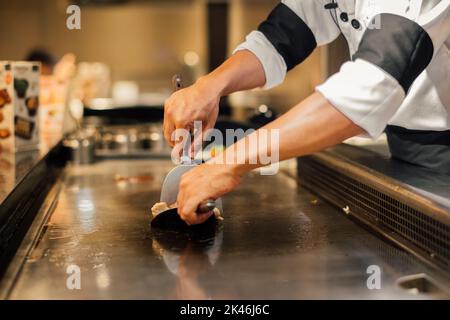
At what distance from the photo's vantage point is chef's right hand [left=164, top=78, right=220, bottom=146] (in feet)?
4.82

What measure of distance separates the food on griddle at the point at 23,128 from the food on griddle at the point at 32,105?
0.03 meters

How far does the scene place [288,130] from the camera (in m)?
1.14

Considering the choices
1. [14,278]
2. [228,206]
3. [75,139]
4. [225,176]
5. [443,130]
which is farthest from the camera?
[75,139]

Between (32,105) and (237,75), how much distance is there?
32.8 inches

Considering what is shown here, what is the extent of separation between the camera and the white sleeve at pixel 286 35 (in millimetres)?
1617

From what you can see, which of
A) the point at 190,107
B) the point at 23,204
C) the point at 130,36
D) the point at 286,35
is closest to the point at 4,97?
the point at 23,204

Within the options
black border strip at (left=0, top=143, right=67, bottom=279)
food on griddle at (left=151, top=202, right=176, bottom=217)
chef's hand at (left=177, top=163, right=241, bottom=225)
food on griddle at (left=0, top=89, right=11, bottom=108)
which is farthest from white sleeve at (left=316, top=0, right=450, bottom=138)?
food on griddle at (left=0, top=89, right=11, bottom=108)

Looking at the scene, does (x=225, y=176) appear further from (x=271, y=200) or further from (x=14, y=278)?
(x=271, y=200)

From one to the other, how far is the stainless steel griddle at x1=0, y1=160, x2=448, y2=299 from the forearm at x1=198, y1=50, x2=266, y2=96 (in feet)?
0.95

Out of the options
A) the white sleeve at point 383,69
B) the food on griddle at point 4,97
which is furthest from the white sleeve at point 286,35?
the food on griddle at point 4,97

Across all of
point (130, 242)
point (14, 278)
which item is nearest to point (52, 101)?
point (130, 242)

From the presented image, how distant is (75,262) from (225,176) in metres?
0.30

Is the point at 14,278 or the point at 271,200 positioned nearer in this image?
the point at 14,278

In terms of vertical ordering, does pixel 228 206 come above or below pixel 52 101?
below
